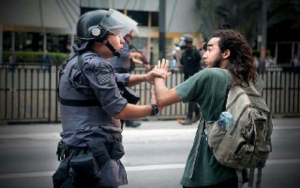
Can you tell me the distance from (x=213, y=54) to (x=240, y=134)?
65 cm

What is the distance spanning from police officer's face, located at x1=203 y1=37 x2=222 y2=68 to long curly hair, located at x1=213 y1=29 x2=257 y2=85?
3 cm

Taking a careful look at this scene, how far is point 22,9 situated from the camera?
126 ft

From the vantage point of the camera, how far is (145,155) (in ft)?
27.6

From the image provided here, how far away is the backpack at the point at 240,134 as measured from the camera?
3324 mm

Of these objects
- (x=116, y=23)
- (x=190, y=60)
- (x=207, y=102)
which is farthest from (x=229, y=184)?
(x=190, y=60)

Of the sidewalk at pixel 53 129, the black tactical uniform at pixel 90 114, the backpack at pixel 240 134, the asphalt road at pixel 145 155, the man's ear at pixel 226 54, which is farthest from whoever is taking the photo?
the sidewalk at pixel 53 129

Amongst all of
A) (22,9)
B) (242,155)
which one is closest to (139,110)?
(242,155)

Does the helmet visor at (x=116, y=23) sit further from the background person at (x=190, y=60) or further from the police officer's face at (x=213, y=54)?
the background person at (x=190, y=60)

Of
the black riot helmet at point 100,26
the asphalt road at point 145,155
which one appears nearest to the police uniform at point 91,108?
the black riot helmet at point 100,26

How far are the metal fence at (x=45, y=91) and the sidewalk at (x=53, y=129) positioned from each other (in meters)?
0.47

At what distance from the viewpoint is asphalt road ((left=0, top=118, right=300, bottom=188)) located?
270 inches

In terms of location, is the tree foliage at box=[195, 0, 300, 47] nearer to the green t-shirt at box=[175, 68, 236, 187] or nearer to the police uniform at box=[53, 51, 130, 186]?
the green t-shirt at box=[175, 68, 236, 187]

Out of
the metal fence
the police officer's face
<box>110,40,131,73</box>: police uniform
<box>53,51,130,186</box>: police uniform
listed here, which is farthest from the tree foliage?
<box>53,51,130,186</box>: police uniform

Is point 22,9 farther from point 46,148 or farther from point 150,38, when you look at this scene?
point 46,148
